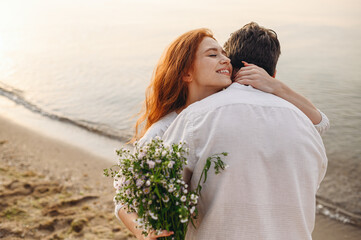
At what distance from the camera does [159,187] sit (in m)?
1.65

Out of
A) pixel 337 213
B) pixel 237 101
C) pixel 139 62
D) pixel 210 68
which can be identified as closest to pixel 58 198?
pixel 210 68

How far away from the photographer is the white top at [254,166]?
1704 millimetres

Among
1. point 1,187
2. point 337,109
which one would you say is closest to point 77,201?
point 1,187

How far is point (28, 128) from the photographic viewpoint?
26.7 ft

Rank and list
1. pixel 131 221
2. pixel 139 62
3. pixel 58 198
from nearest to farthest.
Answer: pixel 131 221, pixel 58 198, pixel 139 62

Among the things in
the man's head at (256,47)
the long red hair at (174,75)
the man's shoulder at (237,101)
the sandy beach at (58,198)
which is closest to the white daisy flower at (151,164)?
the man's shoulder at (237,101)

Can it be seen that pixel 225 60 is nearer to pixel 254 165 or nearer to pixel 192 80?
pixel 192 80

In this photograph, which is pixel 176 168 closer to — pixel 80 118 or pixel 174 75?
pixel 174 75

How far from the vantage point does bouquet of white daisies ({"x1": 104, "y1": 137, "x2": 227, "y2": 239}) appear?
1627 mm

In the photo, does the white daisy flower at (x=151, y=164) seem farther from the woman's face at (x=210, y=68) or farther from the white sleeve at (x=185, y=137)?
the woman's face at (x=210, y=68)

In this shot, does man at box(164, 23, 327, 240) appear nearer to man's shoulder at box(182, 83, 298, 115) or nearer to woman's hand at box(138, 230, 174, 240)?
man's shoulder at box(182, 83, 298, 115)

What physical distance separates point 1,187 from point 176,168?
4.01 metres

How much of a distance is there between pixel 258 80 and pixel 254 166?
0.61 m

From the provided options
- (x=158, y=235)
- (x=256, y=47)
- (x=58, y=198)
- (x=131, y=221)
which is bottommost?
(x=58, y=198)
